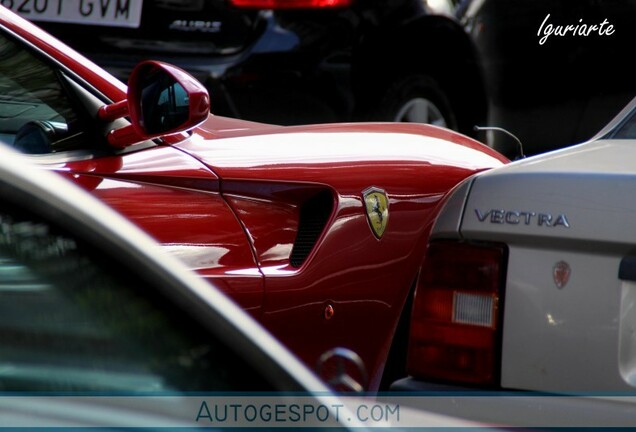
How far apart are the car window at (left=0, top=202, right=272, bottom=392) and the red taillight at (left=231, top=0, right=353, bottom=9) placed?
3.74 meters

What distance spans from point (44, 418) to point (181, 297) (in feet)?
0.71

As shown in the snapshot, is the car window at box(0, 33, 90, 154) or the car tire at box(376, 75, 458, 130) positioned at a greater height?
the car tire at box(376, 75, 458, 130)

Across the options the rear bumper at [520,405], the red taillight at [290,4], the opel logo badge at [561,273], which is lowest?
the rear bumper at [520,405]

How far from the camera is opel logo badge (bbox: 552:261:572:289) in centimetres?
263

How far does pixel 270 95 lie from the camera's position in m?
5.57

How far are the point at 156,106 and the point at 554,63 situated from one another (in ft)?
13.9

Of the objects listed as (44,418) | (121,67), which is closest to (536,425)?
(44,418)

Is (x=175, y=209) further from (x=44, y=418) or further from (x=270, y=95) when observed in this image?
(x=270, y=95)

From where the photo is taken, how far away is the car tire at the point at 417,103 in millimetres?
6250

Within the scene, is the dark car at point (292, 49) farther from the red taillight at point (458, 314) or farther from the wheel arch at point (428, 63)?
the red taillight at point (458, 314)

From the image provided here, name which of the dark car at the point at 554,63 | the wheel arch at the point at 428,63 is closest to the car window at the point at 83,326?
the wheel arch at the point at 428,63

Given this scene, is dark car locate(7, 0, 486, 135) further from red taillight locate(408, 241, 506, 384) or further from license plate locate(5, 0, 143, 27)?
red taillight locate(408, 241, 506, 384)

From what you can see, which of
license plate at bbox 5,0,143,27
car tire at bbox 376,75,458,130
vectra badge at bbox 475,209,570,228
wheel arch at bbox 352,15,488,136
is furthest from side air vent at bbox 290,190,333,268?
car tire at bbox 376,75,458,130

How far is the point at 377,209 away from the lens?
3.49m
